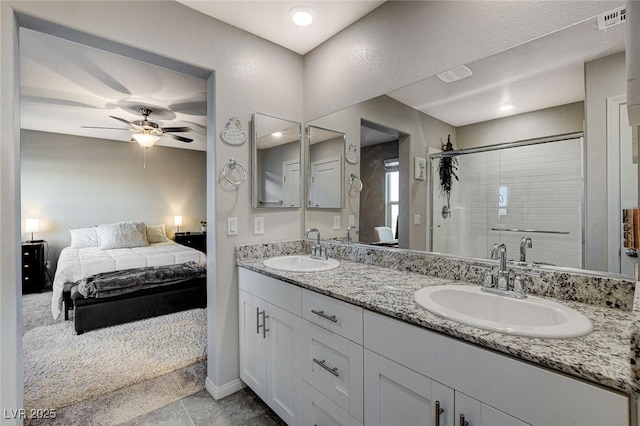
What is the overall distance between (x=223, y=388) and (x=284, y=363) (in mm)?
686

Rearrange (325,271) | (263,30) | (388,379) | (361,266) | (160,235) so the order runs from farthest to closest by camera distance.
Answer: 1. (160,235)
2. (263,30)
3. (361,266)
4. (325,271)
5. (388,379)

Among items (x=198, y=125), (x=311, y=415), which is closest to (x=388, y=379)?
(x=311, y=415)

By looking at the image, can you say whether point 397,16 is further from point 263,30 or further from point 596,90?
point 596,90

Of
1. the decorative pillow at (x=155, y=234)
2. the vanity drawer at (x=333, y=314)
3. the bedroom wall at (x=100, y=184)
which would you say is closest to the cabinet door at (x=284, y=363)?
the vanity drawer at (x=333, y=314)

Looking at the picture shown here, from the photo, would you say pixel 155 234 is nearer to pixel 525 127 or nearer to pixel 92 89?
pixel 92 89

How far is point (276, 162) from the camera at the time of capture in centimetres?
220

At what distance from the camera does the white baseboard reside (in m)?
1.88

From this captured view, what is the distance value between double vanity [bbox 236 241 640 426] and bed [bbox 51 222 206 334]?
76.3 inches

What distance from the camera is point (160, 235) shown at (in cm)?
527

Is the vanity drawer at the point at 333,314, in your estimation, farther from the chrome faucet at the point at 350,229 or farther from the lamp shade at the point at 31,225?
the lamp shade at the point at 31,225

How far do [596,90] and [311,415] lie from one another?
1.83m

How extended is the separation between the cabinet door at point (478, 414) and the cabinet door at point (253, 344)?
1.11m

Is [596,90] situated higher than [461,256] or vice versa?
[596,90]

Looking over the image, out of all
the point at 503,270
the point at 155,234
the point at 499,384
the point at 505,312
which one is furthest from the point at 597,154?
the point at 155,234
